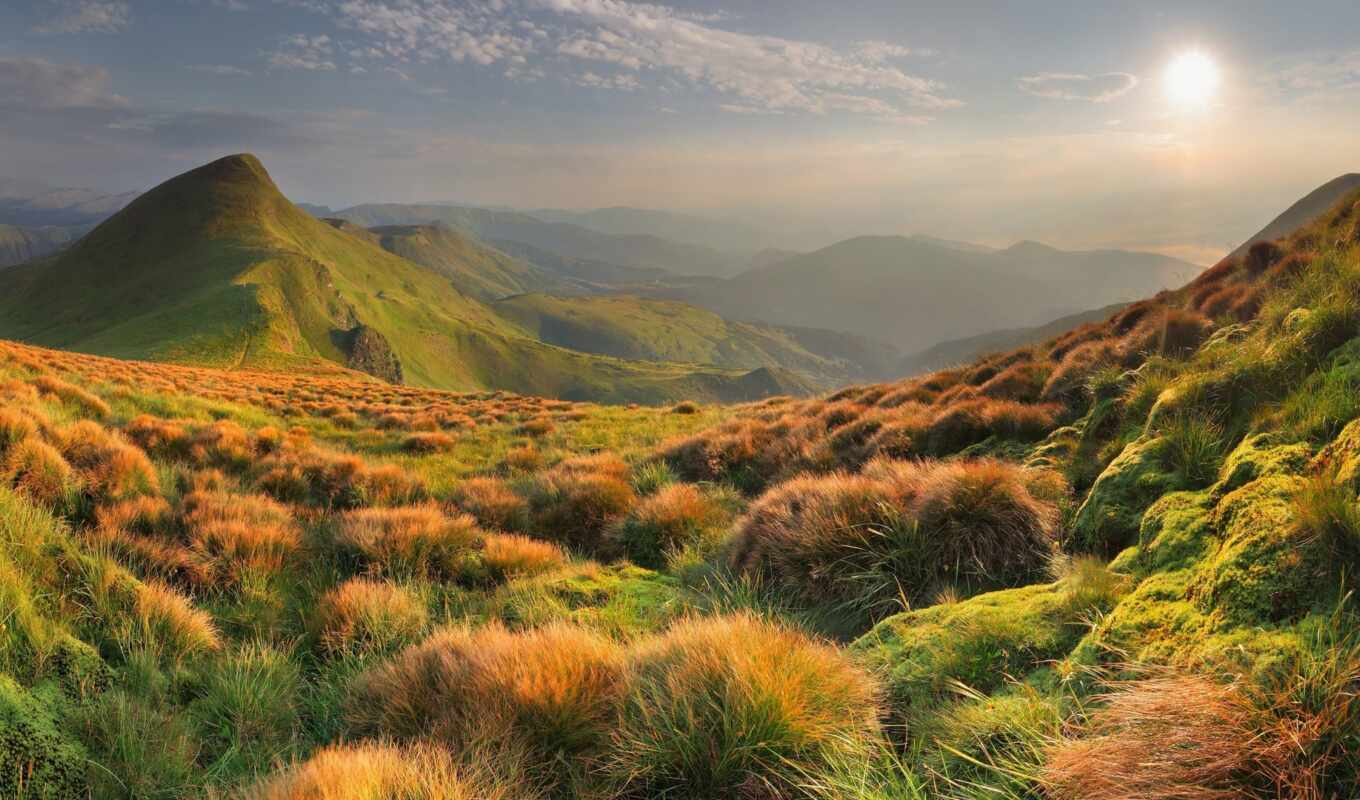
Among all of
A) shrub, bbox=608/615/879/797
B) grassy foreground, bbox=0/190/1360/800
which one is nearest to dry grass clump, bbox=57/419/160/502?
grassy foreground, bbox=0/190/1360/800

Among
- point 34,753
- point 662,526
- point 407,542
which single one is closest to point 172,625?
point 34,753

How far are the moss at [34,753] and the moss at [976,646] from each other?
390 centimetres

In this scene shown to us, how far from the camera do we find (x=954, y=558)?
4730mm

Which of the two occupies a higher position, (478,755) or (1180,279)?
(1180,279)

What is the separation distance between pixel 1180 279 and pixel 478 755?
14.5m

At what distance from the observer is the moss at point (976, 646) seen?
10.1 feet

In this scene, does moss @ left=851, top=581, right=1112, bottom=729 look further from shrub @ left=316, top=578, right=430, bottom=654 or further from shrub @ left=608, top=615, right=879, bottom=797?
shrub @ left=316, top=578, right=430, bottom=654

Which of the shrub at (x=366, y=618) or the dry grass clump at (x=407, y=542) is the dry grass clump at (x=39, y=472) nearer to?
the dry grass clump at (x=407, y=542)

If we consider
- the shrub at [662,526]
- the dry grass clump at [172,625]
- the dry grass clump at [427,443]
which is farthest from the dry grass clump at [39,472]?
the dry grass clump at [427,443]

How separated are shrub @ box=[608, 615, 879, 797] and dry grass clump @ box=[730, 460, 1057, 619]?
5.23ft

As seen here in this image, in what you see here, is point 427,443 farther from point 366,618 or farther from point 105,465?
point 366,618

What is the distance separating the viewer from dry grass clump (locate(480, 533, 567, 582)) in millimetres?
6113

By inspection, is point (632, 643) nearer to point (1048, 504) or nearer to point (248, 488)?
point (1048, 504)

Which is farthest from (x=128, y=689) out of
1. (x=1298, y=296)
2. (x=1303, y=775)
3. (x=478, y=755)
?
(x=1298, y=296)
